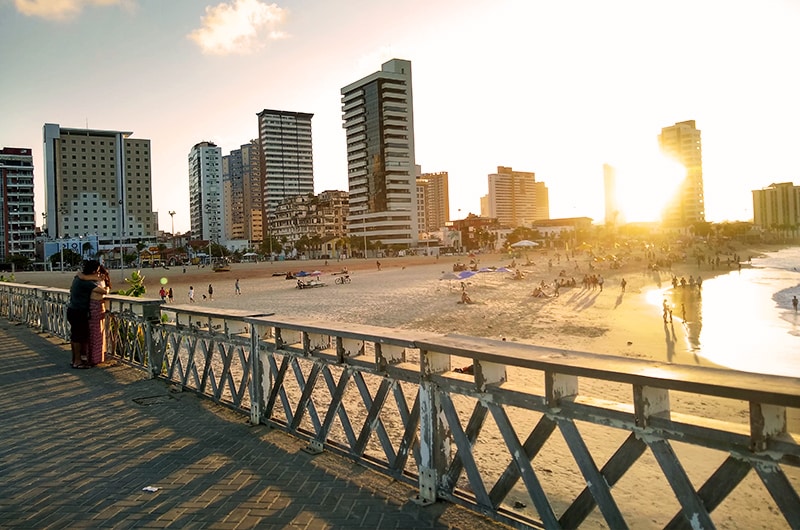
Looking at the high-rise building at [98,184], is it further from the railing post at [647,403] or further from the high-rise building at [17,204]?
the railing post at [647,403]

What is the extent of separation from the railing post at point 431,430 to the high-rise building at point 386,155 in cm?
13947

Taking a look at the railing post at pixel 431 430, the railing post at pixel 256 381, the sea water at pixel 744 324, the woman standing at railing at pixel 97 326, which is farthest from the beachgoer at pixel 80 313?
the sea water at pixel 744 324

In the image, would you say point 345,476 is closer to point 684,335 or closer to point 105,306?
point 105,306

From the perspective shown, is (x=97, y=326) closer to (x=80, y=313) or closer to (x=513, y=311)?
(x=80, y=313)

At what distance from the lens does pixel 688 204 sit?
193 metres

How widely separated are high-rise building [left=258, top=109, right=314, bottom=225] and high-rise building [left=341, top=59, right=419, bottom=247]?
39.7 meters

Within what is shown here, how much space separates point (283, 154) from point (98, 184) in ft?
200

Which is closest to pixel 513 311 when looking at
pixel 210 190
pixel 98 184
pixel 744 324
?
pixel 744 324

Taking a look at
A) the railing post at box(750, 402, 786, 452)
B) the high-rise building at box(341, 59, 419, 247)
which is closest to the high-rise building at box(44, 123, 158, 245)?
the high-rise building at box(341, 59, 419, 247)

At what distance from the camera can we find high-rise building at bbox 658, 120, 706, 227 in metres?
190

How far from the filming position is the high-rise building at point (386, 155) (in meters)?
146

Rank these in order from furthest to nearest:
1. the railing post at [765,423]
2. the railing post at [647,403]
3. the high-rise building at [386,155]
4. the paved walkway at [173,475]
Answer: the high-rise building at [386,155] → the paved walkway at [173,475] → the railing post at [647,403] → the railing post at [765,423]

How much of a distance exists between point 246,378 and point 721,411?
1158 cm

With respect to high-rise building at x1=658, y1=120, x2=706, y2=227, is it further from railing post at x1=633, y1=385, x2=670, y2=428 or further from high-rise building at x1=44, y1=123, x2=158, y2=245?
railing post at x1=633, y1=385, x2=670, y2=428
